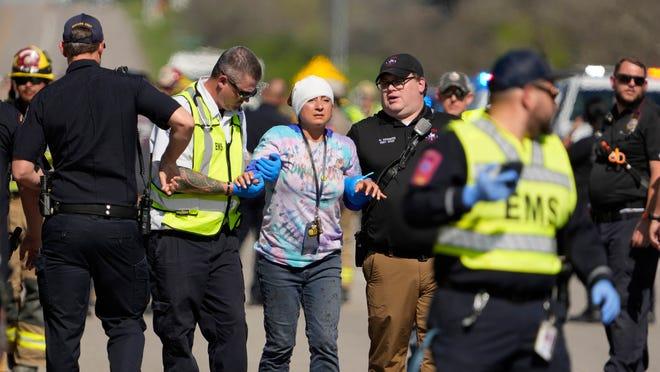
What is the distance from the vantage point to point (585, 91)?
59.5 feet

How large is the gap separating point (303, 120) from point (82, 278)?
1580mm

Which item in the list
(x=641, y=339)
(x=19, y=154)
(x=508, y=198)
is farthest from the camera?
(x=641, y=339)

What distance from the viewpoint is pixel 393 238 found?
8.09 metres

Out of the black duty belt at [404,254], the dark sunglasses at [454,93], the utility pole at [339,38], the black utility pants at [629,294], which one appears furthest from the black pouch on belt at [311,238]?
the utility pole at [339,38]

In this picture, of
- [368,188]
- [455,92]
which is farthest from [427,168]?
[455,92]

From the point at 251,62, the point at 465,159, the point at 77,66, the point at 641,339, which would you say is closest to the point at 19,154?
the point at 77,66

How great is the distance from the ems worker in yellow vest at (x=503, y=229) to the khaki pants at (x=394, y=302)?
220 centimetres

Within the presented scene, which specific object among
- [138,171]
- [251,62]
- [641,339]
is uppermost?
[251,62]

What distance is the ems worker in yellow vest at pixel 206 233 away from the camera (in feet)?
26.7

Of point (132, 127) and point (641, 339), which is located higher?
point (132, 127)

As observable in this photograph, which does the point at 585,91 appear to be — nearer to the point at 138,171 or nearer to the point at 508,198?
the point at 138,171

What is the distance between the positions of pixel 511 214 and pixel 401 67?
267 cm

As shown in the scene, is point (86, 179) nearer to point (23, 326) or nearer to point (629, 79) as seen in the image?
point (23, 326)

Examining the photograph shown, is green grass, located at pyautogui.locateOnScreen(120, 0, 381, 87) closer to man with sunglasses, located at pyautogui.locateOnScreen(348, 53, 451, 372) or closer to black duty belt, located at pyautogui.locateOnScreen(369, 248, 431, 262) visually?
man with sunglasses, located at pyautogui.locateOnScreen(348, 53, 451, 372)
